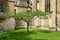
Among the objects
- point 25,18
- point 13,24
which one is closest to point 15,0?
point 13,24

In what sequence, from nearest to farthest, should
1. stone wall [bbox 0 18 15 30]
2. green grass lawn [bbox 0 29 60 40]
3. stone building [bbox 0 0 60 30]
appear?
green grass lawn [bbox 0 29 60 40], stone building [bbox 0 0 60 30], stone wall [bbox 0 18 15 30]

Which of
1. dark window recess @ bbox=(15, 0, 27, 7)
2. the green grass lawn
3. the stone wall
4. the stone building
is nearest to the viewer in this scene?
the green grass lawn

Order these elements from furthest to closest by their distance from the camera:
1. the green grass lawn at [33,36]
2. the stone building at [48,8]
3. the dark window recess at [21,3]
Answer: the dark window recess at [21,3]
the stone building at [48,8]
the green grass lawn at [33,36]

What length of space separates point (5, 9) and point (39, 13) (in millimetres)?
8179

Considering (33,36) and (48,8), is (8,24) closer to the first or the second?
(48,8)

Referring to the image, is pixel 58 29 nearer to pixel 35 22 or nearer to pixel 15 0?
pixel 35 22

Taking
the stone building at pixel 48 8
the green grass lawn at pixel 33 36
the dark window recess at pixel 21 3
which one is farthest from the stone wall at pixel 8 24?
the green grass lawn at pixel 33 36

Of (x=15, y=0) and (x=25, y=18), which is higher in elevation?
(x=15, y=0)

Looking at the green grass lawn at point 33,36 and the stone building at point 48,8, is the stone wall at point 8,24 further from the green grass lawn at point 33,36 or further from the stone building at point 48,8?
the green grass lawn at point 33,36

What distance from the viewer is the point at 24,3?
33969mm

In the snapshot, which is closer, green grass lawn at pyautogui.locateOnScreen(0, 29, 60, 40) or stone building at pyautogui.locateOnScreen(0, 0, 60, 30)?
green grass lawn at pyautogui.locateOnScreen(0, 29, 60, 40)

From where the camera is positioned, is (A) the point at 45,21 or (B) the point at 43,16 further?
(A) the point at 45,21

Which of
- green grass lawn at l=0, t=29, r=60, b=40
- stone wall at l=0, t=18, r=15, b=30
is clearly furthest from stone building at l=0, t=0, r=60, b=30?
green grass lawn at l=0, t=29, r=60, b=40

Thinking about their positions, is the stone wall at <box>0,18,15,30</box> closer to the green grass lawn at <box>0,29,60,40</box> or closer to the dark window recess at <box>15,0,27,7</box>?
the dark window recess at <box>15,0,27,7</box>
